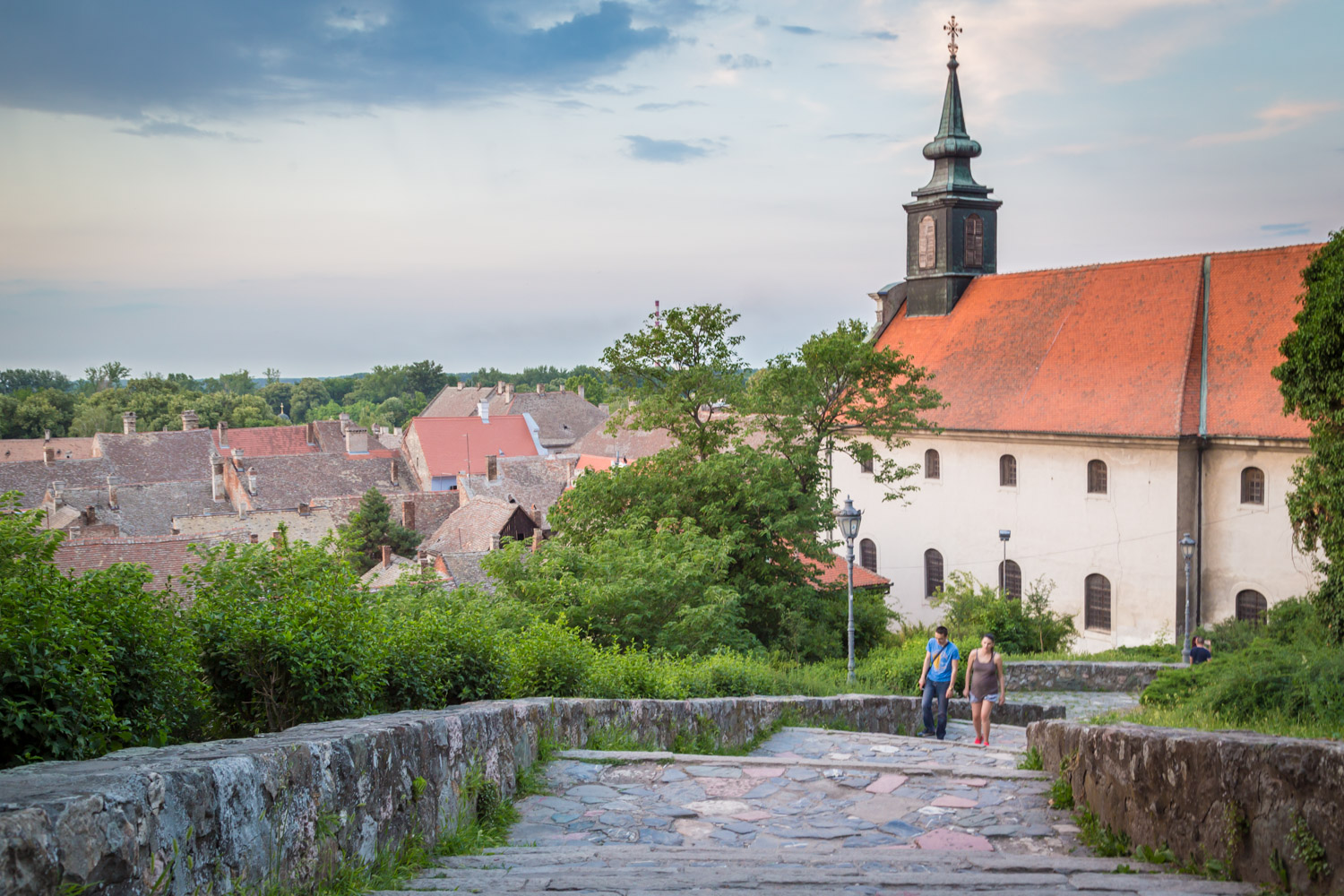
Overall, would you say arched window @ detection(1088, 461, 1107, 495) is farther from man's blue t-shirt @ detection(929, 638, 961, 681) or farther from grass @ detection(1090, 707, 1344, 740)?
grass @ detection(1090, 707, 1344, 740)

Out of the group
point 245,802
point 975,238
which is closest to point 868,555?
point 975,238

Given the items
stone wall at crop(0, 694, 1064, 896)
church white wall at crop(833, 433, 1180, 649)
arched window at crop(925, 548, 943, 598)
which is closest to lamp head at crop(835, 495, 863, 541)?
church white wall at crop(833, 433, 1180, 649)

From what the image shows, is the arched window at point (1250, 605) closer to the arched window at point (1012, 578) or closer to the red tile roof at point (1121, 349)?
the red tile roof at point (1121, 349)

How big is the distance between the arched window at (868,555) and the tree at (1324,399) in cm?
1828

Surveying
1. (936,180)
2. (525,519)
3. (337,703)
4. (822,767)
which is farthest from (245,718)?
(936,180)

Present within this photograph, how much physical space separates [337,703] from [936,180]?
39639 millimetres

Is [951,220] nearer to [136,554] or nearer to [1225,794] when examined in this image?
[136,554]

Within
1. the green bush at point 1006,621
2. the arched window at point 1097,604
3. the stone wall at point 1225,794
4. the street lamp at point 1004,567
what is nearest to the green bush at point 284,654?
the stone wall at point 1225,794

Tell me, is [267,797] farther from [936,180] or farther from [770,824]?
[936,180]

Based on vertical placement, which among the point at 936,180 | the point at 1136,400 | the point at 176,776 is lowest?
the point at 176,776

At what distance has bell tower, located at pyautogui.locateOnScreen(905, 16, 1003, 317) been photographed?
40.5 meters

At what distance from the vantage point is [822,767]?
→ 295 inches

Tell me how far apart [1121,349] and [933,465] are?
7573 millimetres

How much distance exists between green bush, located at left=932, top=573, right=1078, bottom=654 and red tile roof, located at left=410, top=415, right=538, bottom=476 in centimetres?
4230
